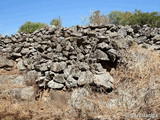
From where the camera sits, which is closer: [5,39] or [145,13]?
[5,39]

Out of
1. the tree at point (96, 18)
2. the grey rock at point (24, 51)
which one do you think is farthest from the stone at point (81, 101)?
the tree at point (96, 18)

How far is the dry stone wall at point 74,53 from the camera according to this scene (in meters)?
3.53

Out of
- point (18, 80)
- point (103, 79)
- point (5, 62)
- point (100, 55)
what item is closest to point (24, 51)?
point (5, 62)

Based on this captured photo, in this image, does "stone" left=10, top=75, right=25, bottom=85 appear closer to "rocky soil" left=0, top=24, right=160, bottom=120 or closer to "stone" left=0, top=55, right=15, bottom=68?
"rocky soil" left=0, top=24, right=160, bottom=120

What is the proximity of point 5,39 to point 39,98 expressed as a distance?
3794 millimetres

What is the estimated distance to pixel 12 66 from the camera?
5.04 meters

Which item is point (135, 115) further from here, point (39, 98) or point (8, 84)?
point (8, 84)

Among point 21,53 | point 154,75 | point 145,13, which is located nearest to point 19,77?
point 21,53

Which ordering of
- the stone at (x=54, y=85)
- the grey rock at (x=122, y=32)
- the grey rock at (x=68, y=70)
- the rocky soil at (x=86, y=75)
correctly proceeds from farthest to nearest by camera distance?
the grey rock at (x=122, y=32), the grey rock at (x=68, y=70), the stone at (x=54, y=85), the rocky soil at (x=86, y=75)

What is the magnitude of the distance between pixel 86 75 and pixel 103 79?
0.47m

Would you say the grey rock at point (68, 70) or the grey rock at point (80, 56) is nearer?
the grey rock at point (68, 70)

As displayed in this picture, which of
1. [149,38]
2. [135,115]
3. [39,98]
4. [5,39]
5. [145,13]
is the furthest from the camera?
[145,13]

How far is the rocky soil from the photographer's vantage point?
2822mm

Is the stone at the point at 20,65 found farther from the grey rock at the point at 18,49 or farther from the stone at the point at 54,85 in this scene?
the stone at the point at 54,85
